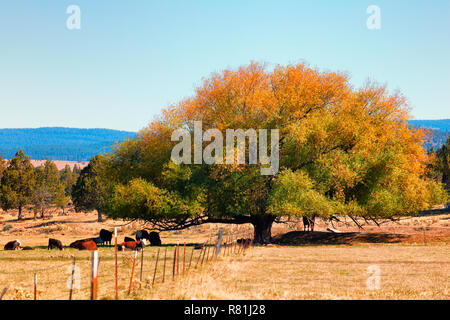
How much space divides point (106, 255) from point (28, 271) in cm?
892

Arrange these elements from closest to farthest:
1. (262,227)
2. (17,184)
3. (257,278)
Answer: (257,278)
(262,227)
(17,184)

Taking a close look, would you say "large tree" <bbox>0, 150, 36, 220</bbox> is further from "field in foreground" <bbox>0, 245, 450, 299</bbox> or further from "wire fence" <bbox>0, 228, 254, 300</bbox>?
"wire fence" <bbox>0, 228, 254, 300</bbox>

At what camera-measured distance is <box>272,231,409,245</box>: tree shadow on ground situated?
44.3m

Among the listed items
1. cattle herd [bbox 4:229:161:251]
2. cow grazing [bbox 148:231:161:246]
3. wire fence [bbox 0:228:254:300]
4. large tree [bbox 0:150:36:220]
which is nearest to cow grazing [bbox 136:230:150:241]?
cattle herd [bbox 4:229:161:251]

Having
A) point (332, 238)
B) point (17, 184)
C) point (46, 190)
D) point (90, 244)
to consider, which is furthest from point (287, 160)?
point (46, 190)

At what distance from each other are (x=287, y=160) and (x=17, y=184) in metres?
69.1

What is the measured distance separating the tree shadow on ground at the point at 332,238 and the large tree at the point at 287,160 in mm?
2580

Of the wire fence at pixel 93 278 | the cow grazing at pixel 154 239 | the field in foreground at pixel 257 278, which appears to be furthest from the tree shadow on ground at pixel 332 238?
the wire fence at pixel 93 278

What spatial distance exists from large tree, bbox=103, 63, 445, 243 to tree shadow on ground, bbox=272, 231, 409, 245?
258 centimetres

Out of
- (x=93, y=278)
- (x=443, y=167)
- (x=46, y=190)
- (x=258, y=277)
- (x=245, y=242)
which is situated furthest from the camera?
(x=46, y=190)

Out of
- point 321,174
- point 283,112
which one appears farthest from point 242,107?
point 321,174

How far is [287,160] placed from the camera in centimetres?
4128

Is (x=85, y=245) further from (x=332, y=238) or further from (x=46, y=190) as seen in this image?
(x=46, y=190)
